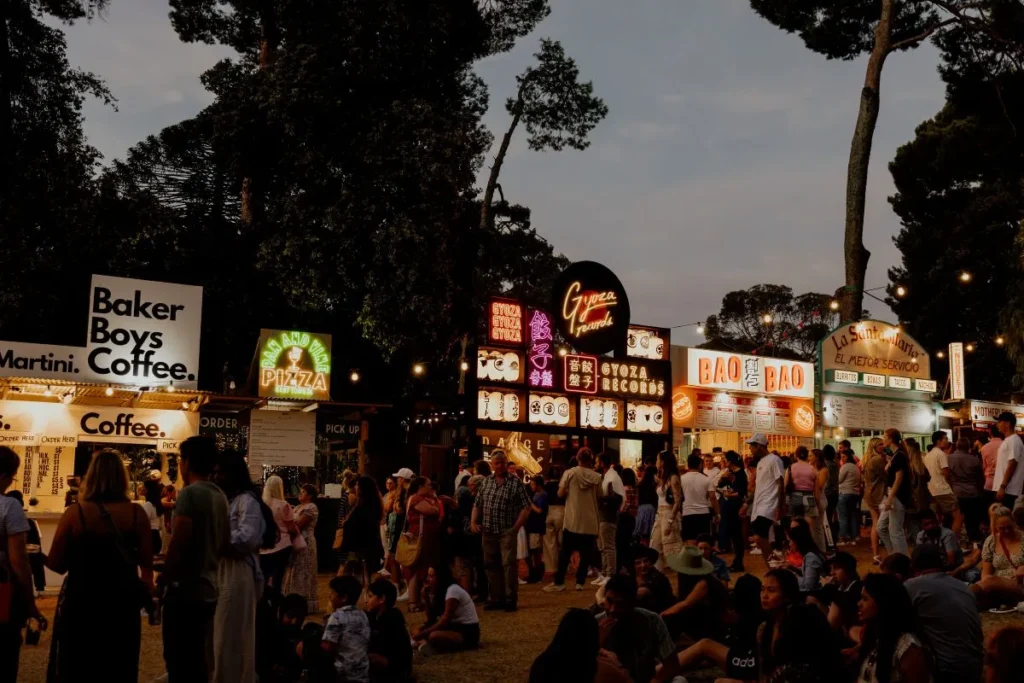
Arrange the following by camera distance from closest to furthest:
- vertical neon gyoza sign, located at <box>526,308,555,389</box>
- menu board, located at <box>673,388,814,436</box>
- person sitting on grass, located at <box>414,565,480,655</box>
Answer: person sitting on grass, located at <box>414,565,480,655</box> → vertical neon gyoza sign, located at <box>526,308,555,389</box> → menu board, located at <box>673,388,814,436</box>

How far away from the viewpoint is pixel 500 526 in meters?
12.9

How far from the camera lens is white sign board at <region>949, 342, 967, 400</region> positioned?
30453 mm

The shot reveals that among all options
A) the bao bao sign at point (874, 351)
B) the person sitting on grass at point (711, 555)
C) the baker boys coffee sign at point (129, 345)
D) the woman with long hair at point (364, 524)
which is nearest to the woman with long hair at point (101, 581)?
the person sitting on grass at point (711, 555)

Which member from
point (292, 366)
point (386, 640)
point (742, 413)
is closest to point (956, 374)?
point (742, 413)

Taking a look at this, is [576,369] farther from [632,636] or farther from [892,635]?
[892,635]

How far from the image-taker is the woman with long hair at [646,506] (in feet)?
55.2

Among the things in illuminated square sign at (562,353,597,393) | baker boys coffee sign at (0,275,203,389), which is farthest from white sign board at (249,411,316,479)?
illuminated square sign at (562,353,597,393)

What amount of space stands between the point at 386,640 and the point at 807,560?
157 inches

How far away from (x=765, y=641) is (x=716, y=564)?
12.9ft

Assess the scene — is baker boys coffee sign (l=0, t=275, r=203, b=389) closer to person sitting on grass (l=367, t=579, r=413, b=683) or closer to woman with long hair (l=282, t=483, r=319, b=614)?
woman with long hair (l=282, t=483, r=319, b=614)

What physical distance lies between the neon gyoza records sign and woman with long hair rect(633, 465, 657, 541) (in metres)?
5.91

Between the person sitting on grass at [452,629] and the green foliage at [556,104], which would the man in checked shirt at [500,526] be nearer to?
the person sitting on grass at [452,629]

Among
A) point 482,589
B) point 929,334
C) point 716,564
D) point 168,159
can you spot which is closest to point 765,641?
point 716,564

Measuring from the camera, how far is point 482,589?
14039 mm
